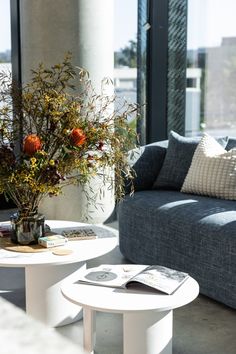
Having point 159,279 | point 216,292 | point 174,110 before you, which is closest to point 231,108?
point 174,110

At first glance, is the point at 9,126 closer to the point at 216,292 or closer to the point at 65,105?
the point at 65,105

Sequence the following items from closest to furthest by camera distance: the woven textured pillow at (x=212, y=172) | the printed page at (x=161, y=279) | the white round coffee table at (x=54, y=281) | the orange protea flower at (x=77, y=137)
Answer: the printed page at (x=161, y=279) → the orange protea flower at (x=77, y=137) → the white round coffee table at (x=54, y=281) → the woven textured pillow at (x=212, y=172)

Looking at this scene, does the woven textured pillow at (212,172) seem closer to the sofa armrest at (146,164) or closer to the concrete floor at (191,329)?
the sofa armrest at (146,164)

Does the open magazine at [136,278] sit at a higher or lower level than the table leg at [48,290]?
higher

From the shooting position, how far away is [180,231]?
3.40m

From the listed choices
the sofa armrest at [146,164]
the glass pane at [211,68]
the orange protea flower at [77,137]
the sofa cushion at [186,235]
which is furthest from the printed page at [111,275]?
the glass pane at [211,68]

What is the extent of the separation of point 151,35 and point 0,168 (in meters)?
3.37

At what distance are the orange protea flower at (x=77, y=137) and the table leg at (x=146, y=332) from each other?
2.63 ft

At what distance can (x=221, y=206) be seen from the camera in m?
3.51

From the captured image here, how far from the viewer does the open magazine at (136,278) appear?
7.56 feet

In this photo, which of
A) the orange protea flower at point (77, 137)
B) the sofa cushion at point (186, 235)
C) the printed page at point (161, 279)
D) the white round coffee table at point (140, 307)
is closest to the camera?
the white round coffee table at point (140, 307)

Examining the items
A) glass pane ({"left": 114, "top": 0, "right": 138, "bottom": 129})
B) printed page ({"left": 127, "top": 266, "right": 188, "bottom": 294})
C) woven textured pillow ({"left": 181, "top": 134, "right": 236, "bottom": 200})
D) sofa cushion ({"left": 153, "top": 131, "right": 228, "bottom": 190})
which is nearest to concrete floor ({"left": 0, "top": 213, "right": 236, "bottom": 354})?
printed page ({"left": 127, "top": 266, "right": 188, "bottom": 294})

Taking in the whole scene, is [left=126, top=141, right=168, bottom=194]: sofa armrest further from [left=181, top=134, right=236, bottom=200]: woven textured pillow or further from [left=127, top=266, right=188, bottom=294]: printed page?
[left=127, top=266, right=188, bottom=294]: printed page

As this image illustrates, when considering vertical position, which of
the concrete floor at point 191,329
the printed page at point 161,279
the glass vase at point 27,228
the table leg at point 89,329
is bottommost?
the concrete floor at point 191,329
